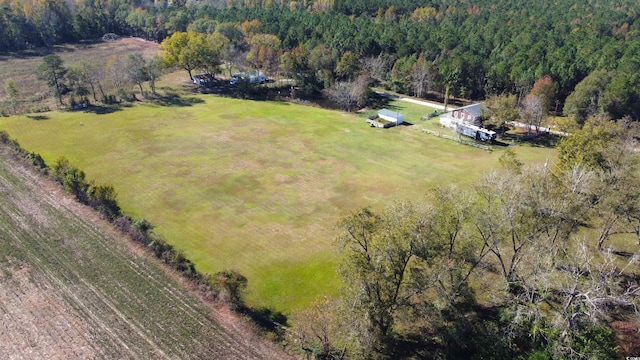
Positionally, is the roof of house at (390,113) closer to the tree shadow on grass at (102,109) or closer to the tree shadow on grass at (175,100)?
the tree shadow on grass at (175,100)

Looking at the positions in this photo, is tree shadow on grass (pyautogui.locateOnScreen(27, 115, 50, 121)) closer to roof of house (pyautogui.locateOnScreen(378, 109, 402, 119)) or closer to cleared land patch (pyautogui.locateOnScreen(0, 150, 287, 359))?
cleared land patch (pyautogui.locateOnScreen(0, 150, 287, 359))

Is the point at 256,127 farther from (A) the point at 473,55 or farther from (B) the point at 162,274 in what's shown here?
(A) the point at 473,55

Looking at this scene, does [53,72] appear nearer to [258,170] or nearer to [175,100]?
[175,100]

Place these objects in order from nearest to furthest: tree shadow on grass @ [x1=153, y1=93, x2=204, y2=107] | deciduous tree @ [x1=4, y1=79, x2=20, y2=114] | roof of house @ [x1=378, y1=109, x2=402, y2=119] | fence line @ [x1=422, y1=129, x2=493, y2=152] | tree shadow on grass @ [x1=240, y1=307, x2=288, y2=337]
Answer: tree shadow on grass @ [x1=240, y1=307, x2=288, y2=337]
fence line @ [x1=422, y1=129, x2=493, y2=152]
roof of house @ [x1=378, y1=109, x2=402, y2=119]
deciduous tree @ [x1=4, y1=79, x2=20, y2=114]
tree shadow on grass @ [x1=153, y1=93, x2=204, y2=107]

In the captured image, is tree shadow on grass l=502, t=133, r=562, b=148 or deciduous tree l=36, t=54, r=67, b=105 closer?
tree shadow on grass l=502, t=133, r=562, b=148

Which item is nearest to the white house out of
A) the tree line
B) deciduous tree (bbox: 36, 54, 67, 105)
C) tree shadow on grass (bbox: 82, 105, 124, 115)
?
the tree line

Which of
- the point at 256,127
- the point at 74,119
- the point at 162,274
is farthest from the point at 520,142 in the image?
the point at 74,119

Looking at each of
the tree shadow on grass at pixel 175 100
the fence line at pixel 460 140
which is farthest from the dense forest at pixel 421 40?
the tree shadow on grass at pixel 175 100

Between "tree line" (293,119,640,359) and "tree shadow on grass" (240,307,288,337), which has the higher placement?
"tree line" (293,119,640,359)
